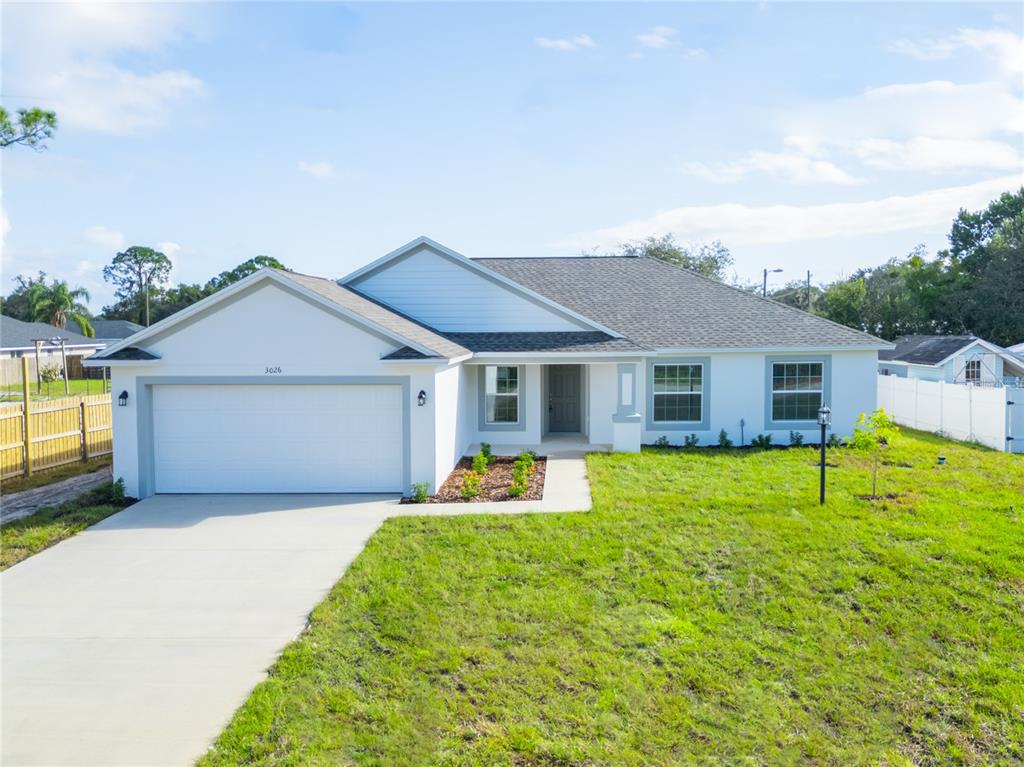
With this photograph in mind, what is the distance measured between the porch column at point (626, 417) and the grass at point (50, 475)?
12187 mm

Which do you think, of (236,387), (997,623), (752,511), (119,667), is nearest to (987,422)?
(752,511)

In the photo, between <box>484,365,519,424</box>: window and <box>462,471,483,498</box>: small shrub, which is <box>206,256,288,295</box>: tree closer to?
<box>484,365,519,424</box>: window

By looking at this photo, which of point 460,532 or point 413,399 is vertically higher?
point 413,399

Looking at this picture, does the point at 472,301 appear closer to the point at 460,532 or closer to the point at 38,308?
the point at 460,532

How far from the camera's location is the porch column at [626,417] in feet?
54.3

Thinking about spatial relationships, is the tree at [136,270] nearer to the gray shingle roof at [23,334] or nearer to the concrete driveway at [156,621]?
the gray shingle roof at [23,334]

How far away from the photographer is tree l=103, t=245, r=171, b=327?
82750 millimetres

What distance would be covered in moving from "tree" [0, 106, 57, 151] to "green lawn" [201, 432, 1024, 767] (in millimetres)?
16921

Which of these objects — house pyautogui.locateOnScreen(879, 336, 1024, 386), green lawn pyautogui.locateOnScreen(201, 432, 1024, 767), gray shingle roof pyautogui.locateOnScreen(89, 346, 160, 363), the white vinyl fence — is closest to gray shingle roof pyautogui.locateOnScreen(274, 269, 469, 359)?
gray shingle roof pyautogui.locateOnScreen(89, 346, 160, 363)

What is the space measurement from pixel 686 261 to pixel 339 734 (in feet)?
155

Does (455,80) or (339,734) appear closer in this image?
(339,734)

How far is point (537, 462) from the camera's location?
15625 mm

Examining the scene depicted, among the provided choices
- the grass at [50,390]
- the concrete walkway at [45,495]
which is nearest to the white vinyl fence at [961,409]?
the concrete walkway at [45,495]

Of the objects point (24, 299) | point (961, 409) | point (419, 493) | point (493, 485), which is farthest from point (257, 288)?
point (24, 299)
